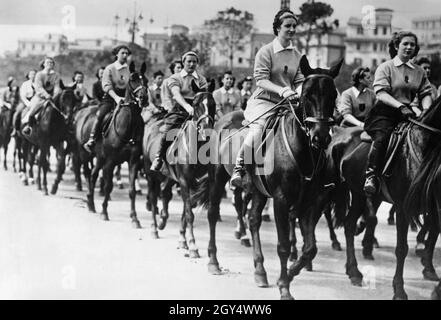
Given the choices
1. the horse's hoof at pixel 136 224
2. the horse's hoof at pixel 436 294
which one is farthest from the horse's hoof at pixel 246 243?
the horse's hoof at pixel 436 294

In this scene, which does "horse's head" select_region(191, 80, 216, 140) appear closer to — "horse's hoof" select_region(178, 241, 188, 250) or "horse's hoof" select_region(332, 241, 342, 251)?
"horse's hoof" select_region(178, 241, 188, 250)

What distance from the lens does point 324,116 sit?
6.52 meters

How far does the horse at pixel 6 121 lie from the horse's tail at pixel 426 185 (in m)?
14.3

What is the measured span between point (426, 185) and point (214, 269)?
3.15 metres

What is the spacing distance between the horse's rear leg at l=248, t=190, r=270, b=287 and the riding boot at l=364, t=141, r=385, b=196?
1.41 m

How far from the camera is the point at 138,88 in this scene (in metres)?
11.4

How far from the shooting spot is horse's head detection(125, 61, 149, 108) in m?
11.3

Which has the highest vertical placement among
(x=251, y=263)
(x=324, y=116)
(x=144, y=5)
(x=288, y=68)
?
(x=144, y=5)

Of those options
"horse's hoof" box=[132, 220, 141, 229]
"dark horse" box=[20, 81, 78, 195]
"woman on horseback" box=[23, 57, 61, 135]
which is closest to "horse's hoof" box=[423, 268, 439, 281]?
"horse's hoof" box=[132, 220, 141, 229]

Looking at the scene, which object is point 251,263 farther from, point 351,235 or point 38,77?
point 38,77
